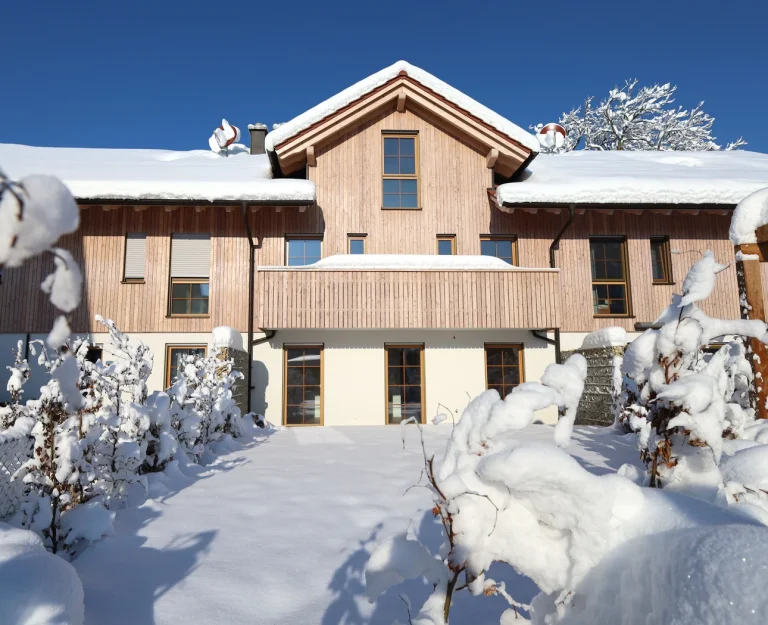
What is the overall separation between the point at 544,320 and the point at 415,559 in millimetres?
11219

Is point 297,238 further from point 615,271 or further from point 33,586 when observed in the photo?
point 33,586

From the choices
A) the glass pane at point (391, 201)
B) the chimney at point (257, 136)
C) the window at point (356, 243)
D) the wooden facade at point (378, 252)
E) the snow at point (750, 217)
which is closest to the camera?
the snow at point (750, 217)

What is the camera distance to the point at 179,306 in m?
12.7

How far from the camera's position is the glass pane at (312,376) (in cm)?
1260

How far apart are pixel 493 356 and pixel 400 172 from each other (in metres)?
5.42

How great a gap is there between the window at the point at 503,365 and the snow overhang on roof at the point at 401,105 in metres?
4.99

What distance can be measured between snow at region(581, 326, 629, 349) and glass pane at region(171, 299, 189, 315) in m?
9.58

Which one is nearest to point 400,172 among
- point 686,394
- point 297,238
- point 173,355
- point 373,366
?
point 297,238

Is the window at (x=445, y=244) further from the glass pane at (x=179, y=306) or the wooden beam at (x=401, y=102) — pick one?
the glass pane at (x=179, y=306)

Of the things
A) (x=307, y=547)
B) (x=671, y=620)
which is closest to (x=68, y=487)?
→ (x=307, y=547)

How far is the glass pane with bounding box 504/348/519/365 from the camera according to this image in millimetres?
13016

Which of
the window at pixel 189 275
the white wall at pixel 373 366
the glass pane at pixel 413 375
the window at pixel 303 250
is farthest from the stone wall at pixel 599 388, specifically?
the window at pixel 189 275

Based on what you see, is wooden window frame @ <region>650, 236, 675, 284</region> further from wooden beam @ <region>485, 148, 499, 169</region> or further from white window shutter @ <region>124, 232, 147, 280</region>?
white window shutter @ <region>124, 232, 147, 280</region>

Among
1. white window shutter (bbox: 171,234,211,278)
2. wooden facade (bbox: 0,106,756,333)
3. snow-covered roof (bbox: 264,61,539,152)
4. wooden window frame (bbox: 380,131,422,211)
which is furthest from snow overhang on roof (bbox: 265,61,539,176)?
white window shutter (bbox: 171,234,211,278)
